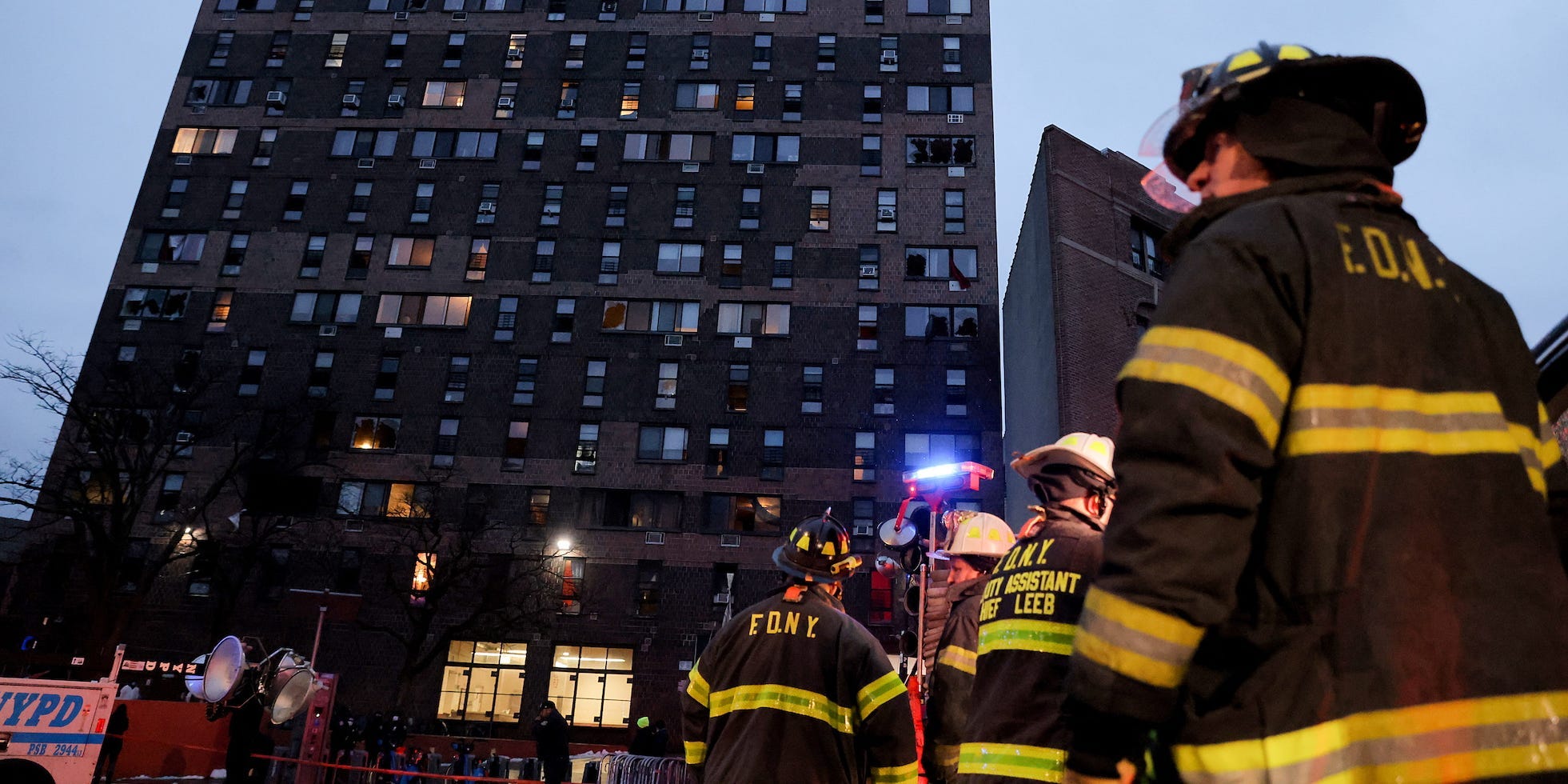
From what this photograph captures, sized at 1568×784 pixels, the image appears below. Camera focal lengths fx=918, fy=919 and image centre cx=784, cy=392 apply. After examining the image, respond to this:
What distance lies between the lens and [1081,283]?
3014 cm

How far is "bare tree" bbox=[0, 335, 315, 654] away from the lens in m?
33.8

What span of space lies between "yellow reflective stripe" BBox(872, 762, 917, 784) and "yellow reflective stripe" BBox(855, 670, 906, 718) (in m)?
0.30

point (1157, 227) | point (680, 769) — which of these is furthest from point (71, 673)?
point (1157, 227)

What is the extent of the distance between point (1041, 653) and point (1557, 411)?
2.12 metres

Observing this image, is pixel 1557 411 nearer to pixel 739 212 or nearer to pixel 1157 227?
pixel 1157 227

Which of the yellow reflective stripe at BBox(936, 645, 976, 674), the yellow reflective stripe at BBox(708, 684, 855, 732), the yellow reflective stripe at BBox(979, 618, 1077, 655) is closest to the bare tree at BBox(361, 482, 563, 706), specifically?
the yellow reflective stripe at BBox(708, 684, 855, 732)

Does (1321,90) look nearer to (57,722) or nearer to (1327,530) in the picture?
(1327,530)

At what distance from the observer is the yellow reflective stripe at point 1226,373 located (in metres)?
1.63

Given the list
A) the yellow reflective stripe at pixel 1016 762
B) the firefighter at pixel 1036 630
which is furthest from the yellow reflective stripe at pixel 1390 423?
the yellow reflective stripe at pixel 1016 762

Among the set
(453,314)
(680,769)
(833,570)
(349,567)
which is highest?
(453,314)

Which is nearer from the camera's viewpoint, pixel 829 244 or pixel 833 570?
pixel 833 570

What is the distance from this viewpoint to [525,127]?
4419 cm

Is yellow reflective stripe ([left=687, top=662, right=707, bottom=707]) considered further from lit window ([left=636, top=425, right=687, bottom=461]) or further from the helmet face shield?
lit window ([left=636, top=425, right=687, bottom=461])

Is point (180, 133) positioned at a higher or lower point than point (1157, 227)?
higher
